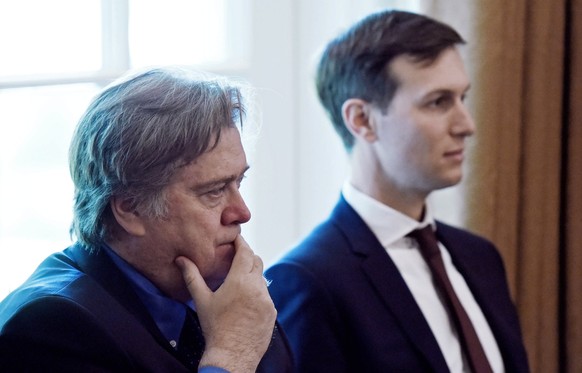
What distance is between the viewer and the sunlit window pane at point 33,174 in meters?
2.17

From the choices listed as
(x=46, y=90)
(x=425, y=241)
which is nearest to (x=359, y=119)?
(x=425, y=241)

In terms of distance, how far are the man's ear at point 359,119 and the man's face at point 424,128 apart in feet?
0.12

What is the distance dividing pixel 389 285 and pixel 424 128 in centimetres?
35

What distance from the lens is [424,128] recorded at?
205cm

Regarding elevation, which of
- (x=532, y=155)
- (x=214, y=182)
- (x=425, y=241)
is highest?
(x=214, y=182)

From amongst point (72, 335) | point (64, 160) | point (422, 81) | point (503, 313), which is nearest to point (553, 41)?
point (422, 81)

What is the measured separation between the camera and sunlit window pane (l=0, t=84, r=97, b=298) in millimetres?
2168

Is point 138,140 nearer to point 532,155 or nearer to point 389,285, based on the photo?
point 389,285

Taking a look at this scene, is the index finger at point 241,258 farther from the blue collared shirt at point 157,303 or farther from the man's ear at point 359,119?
the man's ear at point 359,119

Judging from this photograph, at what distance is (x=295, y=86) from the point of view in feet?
8.44

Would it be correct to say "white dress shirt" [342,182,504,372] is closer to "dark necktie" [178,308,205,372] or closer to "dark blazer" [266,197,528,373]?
"dark blazer" [266,197,528,373]

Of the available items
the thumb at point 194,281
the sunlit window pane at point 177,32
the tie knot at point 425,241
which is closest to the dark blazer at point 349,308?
the tie knot at point 425,241

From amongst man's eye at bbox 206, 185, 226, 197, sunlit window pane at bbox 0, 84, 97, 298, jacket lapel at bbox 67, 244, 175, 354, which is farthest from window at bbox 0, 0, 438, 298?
jacket lapel at bbox 67, 244, 175, 354

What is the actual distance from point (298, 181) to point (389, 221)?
60 cm
